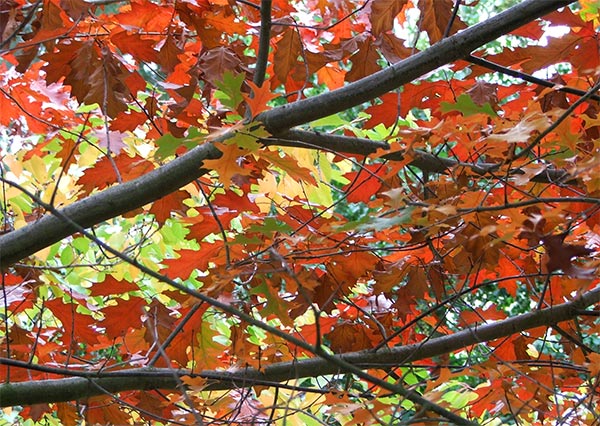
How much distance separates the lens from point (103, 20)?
4.39 feet

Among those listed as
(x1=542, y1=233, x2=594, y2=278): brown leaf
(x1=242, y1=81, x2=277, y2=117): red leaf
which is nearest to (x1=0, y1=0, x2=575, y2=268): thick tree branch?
(x1=242, y1=81, x2=277, y2=117): red leaf

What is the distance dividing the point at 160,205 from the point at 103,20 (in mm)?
370

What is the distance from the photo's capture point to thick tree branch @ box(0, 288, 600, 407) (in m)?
1.13

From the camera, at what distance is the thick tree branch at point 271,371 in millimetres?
1135

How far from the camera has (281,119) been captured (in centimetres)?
107

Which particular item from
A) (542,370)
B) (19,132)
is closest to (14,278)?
(19,132)

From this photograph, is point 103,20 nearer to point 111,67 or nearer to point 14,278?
point 111,67

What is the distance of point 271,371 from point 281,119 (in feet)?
1.47

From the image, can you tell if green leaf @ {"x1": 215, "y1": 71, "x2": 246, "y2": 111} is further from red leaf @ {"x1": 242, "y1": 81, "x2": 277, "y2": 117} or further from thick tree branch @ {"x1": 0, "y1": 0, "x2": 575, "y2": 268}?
thick tree branch @ {"x1": 0, "y1": 0, "x2": 575, "y2": 268}

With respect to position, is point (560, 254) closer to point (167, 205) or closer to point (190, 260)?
point (190, 260)

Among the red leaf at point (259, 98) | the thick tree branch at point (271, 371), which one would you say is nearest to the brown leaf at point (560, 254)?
the thick tree branch at point (271, 371)

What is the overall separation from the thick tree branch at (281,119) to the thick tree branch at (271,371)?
21 centimetres

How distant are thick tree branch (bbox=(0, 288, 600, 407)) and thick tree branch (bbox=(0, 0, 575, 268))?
212 millimetres

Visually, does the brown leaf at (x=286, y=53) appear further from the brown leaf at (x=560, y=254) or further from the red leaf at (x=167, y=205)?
the brown leaf at (x=560, y=254)
